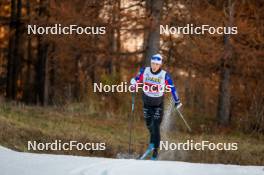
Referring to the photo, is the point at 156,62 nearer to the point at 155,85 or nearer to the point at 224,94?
the point at 155,85

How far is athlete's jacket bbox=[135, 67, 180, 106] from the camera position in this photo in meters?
11.1

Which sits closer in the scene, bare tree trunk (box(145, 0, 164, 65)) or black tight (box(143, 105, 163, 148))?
black tight (box(143, 105, 163, 148))

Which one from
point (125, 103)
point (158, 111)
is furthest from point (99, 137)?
point (125, 103)

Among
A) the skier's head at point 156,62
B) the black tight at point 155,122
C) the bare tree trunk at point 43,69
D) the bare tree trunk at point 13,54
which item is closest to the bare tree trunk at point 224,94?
the black tight at point 155,122

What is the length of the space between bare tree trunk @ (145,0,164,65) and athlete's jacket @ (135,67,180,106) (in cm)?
480

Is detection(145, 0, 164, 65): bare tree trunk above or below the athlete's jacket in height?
above

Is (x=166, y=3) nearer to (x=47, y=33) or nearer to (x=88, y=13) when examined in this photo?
(x=88, y=13)

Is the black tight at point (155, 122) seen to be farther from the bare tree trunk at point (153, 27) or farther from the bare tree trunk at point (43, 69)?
the bare tree trunk at point (43, 69)

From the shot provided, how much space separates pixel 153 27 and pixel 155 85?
4.93 m

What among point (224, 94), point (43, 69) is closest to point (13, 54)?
point (43, 69)

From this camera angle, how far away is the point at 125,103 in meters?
19.2

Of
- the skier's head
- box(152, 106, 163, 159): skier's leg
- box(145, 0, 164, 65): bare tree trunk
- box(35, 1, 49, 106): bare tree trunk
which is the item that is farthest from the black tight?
box(35, 1, 49, 106): bare tree trunk

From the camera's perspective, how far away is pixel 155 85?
11180 mm

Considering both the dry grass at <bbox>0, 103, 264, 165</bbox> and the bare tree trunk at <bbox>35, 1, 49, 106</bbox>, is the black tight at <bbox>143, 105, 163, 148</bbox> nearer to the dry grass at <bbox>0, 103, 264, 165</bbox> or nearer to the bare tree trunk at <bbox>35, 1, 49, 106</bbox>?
the dry grass at <bbox>0, 103, 264, 165</bbox>
